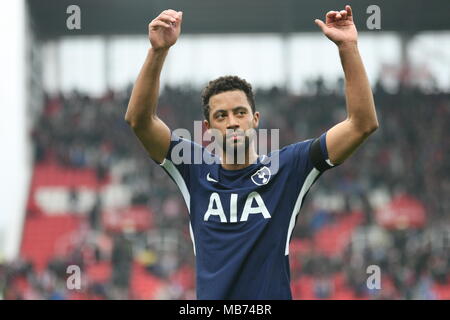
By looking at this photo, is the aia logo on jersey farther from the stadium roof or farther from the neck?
the stadium roof

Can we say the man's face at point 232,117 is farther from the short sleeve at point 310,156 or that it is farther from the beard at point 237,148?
the short sleeve at point 310,156

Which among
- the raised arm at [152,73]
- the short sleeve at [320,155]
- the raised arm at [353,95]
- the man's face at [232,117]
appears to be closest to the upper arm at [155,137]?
the raised arm at [152,73]

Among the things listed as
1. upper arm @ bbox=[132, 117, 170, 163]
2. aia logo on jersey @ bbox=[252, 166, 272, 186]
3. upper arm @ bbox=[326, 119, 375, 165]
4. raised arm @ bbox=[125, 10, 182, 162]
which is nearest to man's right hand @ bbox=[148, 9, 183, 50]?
raised arm @ bbox=[125, 10, 182, 162]

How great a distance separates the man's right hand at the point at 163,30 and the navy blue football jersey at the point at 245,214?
48 centimetres

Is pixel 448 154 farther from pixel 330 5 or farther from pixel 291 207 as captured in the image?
pixel 291 207

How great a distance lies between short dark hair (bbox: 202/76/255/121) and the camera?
3.66m

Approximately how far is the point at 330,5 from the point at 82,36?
10.3 meters

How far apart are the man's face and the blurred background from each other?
36.0 ft

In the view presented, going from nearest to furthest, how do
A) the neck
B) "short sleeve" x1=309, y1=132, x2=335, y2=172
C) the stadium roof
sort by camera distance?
"short sleeve" x1=309, y1=132, x2=335, y2=172 < the neck < the stadium roof

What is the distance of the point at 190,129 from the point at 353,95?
69.4 feet

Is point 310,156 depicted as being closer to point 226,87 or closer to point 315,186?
point 226,87
